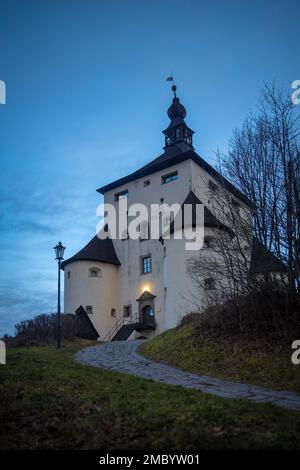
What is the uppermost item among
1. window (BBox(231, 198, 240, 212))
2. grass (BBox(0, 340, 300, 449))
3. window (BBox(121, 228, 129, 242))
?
window (BBox(121, 228, 129, 242))

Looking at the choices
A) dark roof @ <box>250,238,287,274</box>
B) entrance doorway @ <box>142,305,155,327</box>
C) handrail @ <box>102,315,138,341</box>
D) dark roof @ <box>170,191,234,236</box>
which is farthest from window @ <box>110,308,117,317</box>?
dark roof @ <box>250,238,287,274</box>

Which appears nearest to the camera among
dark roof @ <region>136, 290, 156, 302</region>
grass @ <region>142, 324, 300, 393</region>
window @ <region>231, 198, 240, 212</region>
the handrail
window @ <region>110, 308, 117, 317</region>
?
grass @ <region>142, 324, 300, 393</region>

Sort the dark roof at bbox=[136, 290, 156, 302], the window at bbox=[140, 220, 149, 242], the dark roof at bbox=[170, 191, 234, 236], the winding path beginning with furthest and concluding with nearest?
the window at bbox=[140, 220, 149, 242] < the dark roof at bbox=[136, 290, 156, 302] < the dark roof at bbox=[170, 191, 234, 236] < the winding path

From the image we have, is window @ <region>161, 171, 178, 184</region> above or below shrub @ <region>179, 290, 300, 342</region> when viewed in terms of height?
above

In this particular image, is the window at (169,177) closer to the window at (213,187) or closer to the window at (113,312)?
the window at (113,312)

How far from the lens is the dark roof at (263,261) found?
1231 centimetres

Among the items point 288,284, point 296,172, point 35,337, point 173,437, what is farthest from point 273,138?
point 35,337

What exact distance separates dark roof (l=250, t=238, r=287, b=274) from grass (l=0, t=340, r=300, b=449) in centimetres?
573

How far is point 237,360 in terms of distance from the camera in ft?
37.3

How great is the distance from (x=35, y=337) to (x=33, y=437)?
17222 mm

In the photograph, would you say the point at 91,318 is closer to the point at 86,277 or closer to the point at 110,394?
the point at 86,277

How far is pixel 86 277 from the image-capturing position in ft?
113

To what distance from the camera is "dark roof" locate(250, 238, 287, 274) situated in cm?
1231

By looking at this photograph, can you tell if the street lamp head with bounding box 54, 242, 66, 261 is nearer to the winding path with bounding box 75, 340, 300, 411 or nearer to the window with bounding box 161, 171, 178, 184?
the winding path with bounding box 75, 340, 300, 411
